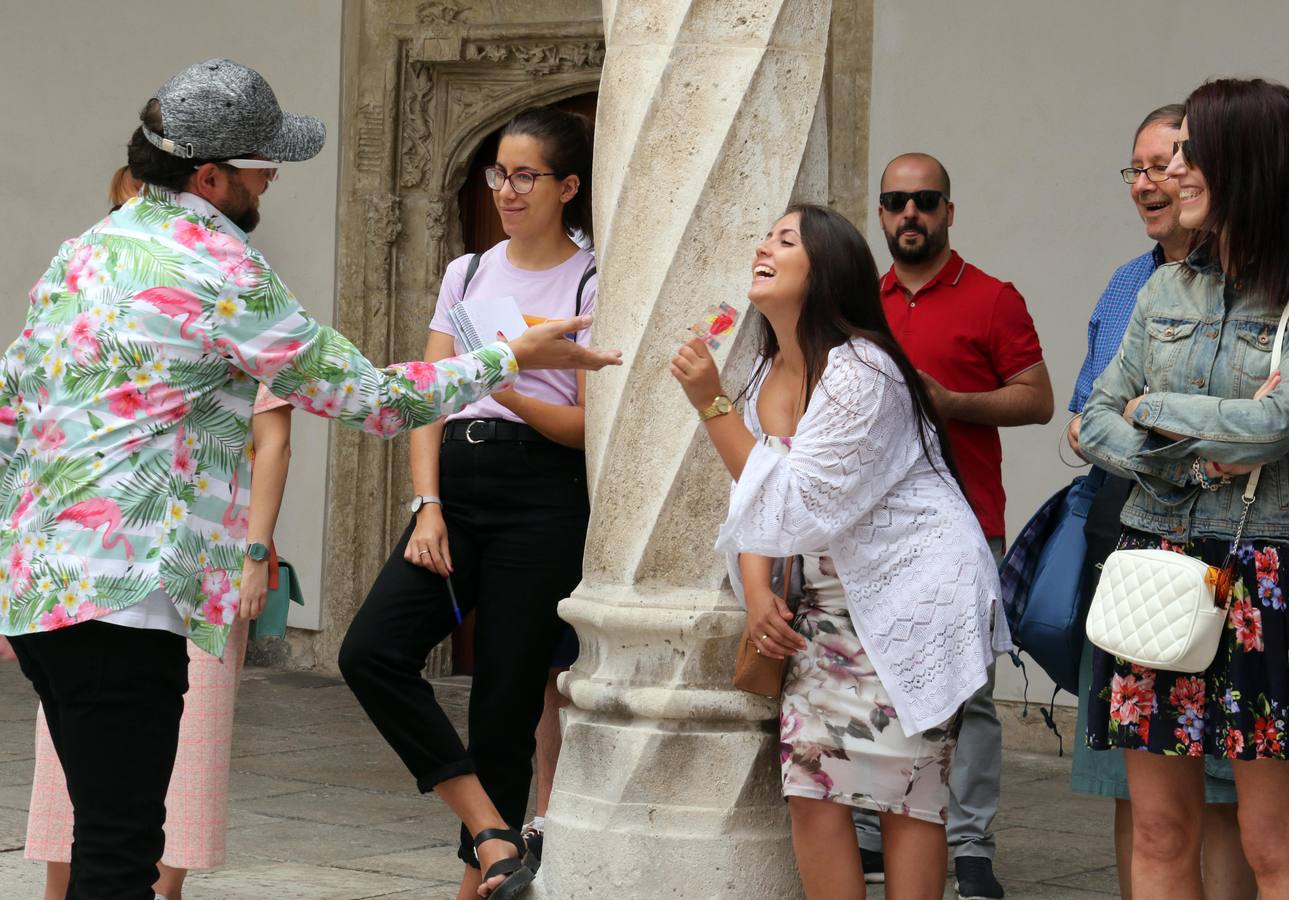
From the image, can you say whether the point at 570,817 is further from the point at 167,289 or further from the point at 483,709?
the point at 167,289

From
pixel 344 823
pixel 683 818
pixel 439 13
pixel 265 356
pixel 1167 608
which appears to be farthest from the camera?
pixel 439 13

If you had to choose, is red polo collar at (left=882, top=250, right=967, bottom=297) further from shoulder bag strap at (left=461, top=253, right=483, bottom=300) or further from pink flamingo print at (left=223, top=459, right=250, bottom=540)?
pink flamingo print at (left=223, top=459, right=250, bottom=540)

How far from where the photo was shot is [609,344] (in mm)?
4199

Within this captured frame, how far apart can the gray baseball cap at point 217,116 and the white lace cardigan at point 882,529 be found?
3.53 ft

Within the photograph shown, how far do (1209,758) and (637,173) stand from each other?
1660mm

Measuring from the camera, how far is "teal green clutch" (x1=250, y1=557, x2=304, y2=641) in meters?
4.55

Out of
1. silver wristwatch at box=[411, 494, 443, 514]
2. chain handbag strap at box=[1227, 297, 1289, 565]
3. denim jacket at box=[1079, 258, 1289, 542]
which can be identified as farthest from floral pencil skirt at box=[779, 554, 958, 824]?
silver wristwatch at box=[411, 494, 443, 514]

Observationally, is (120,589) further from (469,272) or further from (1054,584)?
(1054,584)

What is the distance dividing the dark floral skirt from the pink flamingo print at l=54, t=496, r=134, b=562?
172 cm

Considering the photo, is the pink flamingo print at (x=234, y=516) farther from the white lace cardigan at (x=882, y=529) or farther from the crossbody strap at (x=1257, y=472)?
the crossbody strap at (x=1257, y=472)

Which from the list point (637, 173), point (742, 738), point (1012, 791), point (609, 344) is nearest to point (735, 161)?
point (637, 173)

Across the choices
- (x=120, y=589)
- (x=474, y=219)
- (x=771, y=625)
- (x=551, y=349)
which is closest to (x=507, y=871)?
(x=771, y=625)

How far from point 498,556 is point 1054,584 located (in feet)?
4.04

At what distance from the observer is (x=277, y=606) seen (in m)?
4.60
